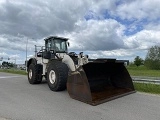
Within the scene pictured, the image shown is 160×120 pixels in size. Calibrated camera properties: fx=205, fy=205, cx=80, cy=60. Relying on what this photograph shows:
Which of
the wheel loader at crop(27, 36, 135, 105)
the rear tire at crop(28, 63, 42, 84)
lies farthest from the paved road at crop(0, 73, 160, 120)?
the rear tire at crop(28, 63, 42, 84)

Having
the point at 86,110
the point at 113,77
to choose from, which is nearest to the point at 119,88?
the point at 113,77

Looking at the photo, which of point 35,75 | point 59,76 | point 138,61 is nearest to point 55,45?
point 35,75

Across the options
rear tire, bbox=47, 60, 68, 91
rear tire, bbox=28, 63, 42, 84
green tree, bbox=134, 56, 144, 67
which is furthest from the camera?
green tree, bbox=134, 56, 144, 67

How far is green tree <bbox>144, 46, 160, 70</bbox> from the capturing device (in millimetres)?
62134

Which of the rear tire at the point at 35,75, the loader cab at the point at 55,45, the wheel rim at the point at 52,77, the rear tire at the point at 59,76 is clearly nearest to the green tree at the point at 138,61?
the loader cab at the point at 55,45

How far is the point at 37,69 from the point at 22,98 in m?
3.61

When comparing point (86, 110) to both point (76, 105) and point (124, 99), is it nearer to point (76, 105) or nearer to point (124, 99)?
point (76, 105)

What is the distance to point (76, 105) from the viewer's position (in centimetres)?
620

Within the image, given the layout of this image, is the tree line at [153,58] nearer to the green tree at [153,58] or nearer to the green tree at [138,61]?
the green tree at [153,58]

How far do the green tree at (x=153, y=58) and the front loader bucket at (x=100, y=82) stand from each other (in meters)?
57.7

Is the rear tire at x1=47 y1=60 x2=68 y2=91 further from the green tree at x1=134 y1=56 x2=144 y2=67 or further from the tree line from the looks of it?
the green tree at x1=134 y1=56 x2=144 y2=67

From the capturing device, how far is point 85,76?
20.7ft

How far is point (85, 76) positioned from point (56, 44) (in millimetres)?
4922

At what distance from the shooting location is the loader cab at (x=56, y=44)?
35.2 ft
